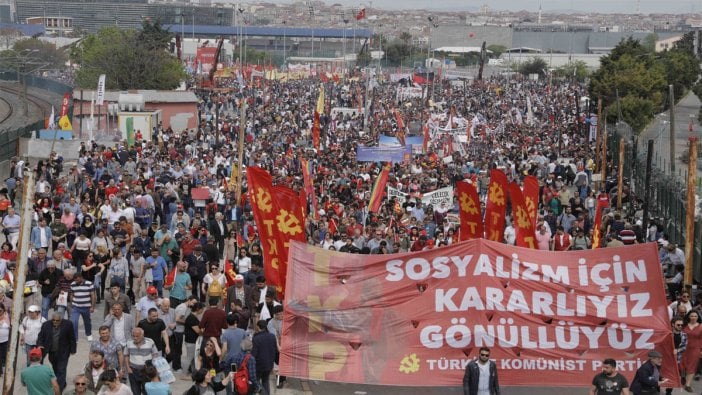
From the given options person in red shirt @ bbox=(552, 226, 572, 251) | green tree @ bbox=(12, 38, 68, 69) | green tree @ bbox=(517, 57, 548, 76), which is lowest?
green tree @ bbox=(517, 57, 548, 76)

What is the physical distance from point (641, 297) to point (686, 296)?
200 centimetres

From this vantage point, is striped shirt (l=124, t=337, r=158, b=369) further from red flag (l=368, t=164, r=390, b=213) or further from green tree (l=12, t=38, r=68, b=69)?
green tree (l=12, t=38, r=68, b=69)

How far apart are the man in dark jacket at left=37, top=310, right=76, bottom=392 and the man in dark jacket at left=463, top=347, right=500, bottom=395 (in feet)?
12.7

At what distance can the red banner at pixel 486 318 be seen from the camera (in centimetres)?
1276

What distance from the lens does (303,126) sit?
54.5m

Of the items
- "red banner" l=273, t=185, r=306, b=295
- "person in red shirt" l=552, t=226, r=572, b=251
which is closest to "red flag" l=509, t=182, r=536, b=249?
"person in red shirt" l=552, t=226, r=572, b=251

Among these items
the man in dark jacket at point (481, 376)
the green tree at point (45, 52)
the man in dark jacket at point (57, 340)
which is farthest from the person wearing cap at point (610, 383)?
the green tree at point (45, 52)

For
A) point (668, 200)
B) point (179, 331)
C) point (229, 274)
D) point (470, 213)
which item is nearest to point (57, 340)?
point (179, 331)

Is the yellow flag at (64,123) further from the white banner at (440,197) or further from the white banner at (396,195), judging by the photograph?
the white banner at (440,197)

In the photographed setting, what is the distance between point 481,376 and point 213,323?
2.76 m

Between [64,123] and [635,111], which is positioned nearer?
[64,123]

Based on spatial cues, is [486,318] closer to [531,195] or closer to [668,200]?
[531,195]

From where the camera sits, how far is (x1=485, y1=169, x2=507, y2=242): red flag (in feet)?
58.7

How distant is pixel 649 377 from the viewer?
12.2m
